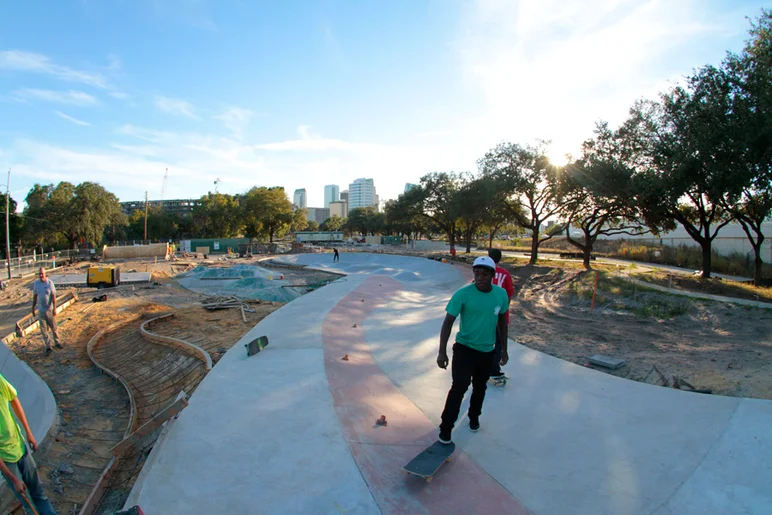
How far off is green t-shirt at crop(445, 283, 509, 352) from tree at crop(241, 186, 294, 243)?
226 ft

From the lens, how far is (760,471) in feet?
10.7

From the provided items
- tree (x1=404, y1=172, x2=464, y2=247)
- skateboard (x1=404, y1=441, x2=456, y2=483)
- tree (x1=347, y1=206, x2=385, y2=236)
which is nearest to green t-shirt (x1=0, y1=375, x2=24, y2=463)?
skateboard (x1=404, y1=441, x2=456, y2=483)

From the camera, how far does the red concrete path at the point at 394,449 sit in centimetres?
300

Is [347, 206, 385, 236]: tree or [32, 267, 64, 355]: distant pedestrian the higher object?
[347, 206, 385, 236]: tree

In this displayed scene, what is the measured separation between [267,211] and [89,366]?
61150 mm

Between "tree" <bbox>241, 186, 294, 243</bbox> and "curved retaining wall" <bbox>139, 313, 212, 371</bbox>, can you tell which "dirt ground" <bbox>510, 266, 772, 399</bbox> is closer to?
"curved retaining wall" <bbox>139, 313, 212, 371</bbox>

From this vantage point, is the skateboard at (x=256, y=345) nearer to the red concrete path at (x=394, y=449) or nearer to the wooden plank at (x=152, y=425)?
the red concrete path at (x=394, y=449)

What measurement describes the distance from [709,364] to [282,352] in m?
7.24

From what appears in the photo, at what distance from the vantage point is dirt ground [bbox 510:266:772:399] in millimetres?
5879

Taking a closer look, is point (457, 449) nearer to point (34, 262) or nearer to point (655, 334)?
point (655, 334)

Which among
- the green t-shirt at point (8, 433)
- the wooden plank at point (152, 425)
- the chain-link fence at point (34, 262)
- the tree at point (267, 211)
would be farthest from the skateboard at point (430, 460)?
the tree at point (267, 211)

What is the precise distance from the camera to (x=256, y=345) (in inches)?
262

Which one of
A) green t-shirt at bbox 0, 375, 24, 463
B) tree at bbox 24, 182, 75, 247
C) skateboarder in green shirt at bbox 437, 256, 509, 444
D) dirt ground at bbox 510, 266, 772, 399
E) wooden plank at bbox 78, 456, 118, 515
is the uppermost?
tree at bbox 24, 182, 75, 247

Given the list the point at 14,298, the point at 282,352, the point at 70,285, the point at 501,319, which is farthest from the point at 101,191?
the point at 501,319
